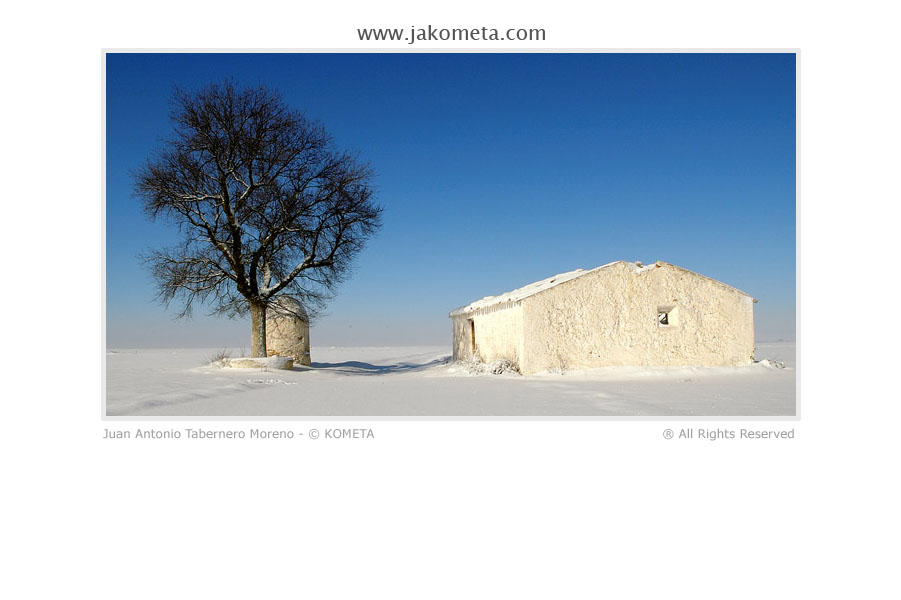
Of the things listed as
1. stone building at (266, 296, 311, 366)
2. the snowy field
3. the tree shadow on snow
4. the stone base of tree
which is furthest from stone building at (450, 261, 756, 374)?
stone building at (266, 296, 311, 366)

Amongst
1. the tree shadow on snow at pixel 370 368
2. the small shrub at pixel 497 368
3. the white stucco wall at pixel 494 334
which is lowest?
the tree shadow on snow at pixel 370 368

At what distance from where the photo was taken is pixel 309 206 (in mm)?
15969

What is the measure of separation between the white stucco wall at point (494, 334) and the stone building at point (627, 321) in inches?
1.2

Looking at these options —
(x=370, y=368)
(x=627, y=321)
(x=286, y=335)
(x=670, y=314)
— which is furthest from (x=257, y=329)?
(x=670, y=314)

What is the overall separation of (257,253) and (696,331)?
1239cm

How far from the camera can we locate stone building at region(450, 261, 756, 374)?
1408cm

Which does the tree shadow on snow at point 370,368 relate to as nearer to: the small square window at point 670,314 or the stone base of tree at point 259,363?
the stone base of tree at point 259,363

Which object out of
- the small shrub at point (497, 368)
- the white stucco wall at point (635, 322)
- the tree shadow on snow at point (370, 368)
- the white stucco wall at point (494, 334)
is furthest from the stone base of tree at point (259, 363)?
the white stucco wall at point (635, 322)

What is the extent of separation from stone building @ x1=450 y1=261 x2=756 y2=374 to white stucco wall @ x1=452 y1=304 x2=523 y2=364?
0.03m

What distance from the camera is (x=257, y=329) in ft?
52.9

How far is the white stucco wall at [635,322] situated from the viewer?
14.1m

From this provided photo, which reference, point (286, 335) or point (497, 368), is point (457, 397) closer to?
point (497, 368)

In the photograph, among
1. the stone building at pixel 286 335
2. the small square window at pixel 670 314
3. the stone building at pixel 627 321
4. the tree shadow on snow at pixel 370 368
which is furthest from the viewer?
the stone building at pixel 286 335
